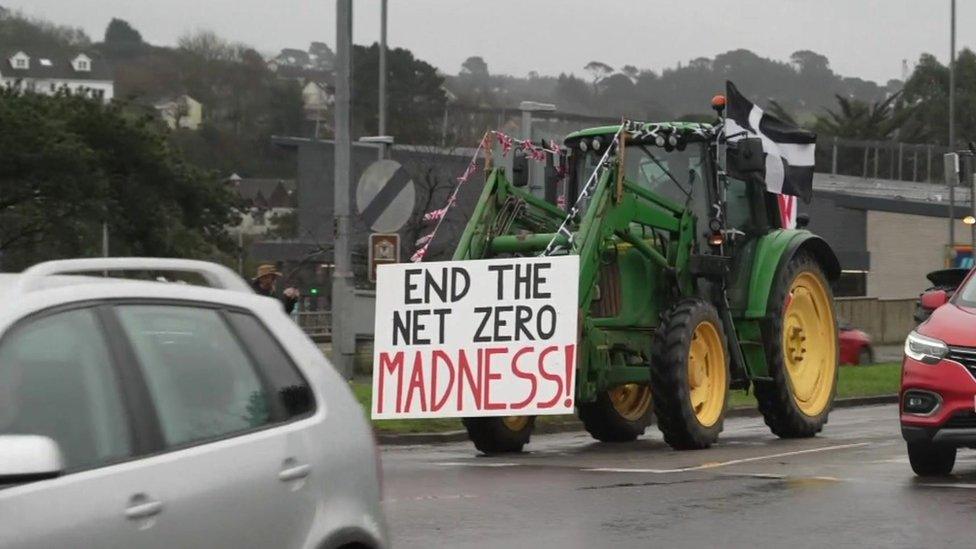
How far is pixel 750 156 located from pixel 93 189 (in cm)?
4658

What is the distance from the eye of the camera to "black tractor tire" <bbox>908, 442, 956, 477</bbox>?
13.4 meters

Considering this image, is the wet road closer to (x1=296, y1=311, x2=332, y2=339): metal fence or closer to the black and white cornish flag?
the black and white cornish flag

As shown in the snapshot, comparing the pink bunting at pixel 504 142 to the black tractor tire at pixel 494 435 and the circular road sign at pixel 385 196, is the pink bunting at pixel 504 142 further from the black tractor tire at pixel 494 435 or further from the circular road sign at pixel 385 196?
the black tractor tire at pixel 494 435

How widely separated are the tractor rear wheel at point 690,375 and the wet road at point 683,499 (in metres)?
Result: 0.22

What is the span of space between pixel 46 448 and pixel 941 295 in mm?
10201

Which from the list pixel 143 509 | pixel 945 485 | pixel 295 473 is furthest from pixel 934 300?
pixel 143 509

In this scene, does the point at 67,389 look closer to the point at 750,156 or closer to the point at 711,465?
the point at 711,465

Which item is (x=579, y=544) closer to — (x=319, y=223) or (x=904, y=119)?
(x=319, y=223)

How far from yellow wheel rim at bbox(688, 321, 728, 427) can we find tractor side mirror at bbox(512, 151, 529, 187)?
2.57 m

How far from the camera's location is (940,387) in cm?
1302

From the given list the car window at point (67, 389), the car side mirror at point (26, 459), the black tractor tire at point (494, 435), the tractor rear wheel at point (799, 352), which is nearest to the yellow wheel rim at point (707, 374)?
the tractor rear wheel at point (799, 352)

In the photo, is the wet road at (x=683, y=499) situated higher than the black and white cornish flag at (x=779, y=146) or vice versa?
the black and white cornish flag at (x=779, y=146)

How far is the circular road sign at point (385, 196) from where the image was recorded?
2009 centimetres

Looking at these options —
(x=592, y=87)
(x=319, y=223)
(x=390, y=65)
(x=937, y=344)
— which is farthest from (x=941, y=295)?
(x=390, y=65)
